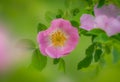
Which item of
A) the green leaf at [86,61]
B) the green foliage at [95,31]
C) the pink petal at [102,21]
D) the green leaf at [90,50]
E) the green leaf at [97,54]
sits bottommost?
the green leaf at [86,61]

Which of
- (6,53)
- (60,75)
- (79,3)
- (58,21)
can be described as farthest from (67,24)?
(60,75)

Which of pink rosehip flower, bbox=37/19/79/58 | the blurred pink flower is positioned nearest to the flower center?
pink rosehip flower, bbox=37/19/79/58

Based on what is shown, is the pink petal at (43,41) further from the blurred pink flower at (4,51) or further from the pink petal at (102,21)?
the blurred pink flower at (4,51)

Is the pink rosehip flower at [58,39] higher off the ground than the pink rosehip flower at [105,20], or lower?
lower

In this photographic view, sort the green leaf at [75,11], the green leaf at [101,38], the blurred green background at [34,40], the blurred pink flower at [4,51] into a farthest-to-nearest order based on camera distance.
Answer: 1. the blurred green background at [34,40]
2. the blurred pink flower at [4,51]
3. the green leaf at [75,11]
4. the green leaf at [101,38]

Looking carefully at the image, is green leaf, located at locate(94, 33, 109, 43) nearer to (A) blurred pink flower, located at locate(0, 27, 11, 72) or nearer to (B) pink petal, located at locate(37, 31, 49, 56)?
(B) pink petal, located at locate(37, 31, 49, 56)

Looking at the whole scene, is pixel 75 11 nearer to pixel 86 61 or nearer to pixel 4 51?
pixel 86 61

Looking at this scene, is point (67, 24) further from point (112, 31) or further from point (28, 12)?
point (28, 12)

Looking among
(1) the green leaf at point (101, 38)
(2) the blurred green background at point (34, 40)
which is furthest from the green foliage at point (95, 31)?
(2) the blurred green background at point (34, 40)
